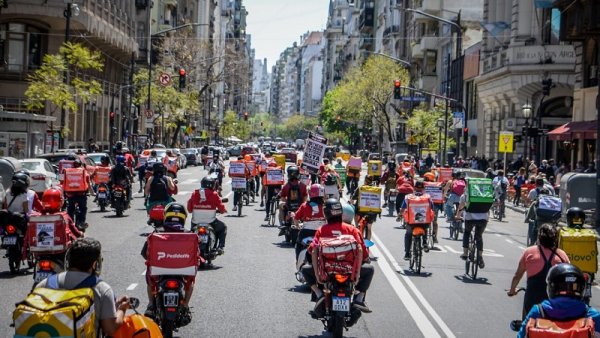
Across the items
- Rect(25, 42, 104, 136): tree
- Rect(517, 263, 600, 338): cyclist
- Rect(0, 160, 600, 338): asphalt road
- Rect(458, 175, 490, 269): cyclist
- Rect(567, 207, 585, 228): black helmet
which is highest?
Rect(25, 42, 104, 136): tree

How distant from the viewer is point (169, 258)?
10219 mm

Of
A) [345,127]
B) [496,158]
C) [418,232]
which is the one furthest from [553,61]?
[345,127]

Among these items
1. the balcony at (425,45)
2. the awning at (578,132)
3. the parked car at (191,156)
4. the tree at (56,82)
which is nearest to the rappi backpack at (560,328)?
the awning at (578,132)

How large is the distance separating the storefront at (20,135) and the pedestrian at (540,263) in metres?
31.9

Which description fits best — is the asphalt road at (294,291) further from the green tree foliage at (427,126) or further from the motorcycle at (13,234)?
the green tree foliage at (427,126)

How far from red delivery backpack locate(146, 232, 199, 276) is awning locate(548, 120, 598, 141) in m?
30.2

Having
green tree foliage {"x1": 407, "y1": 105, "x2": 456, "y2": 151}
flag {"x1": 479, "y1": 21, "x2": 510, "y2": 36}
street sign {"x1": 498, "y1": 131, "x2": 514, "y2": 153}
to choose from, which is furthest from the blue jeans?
green tree foliage {"x1": 407, "y1": 105, "x2": 456, "y2": 151}

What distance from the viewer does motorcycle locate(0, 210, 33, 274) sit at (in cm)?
1528

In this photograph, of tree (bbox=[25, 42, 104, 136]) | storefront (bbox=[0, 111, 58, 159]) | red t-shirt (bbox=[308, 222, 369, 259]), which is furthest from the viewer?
tree (bbox=[25, 42, 104, 136])

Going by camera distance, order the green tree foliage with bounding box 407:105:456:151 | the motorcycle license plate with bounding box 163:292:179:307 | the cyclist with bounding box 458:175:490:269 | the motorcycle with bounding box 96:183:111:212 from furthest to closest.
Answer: the green tree foliage with bounding box 407:105:456:151
the motorcycle with bounding box 96:183:111:212
the cyclist with bounding box 458:175:490:269
the motorcycle license plate with bounding box 163:292:179:307

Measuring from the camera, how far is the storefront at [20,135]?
38.8 meters

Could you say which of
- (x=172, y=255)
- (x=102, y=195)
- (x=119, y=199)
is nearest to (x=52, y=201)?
(x=172, y=255)

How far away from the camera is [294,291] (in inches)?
564

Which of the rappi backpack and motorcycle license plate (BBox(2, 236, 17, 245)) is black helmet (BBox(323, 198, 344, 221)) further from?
motorcycle license plate (BBox(2, 236, 17, 245))
